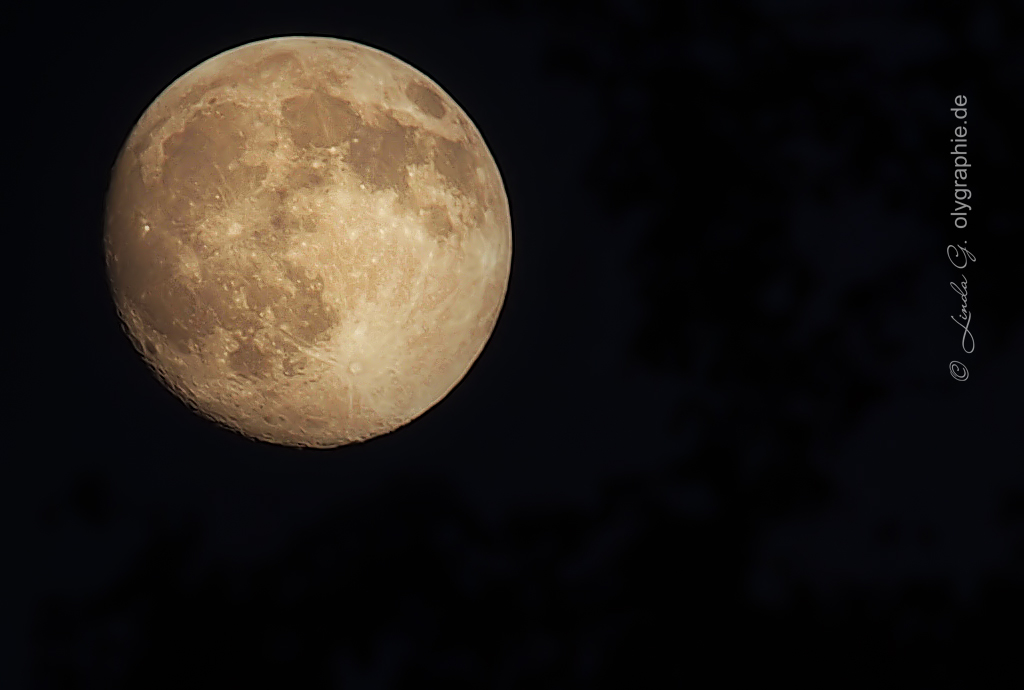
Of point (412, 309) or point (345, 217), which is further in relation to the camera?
point (412, 309)

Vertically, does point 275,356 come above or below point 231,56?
below

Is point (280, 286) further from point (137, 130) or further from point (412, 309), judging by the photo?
point (137, 130)

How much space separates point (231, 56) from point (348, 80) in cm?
62

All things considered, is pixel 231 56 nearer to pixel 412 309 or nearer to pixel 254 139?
pixel 254 139

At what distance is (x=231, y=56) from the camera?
13.0 feet

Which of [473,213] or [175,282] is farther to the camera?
[473,213]

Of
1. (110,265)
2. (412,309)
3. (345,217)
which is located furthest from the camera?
(110,265)

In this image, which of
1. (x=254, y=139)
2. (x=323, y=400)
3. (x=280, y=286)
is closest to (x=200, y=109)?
(x=254, y=139)

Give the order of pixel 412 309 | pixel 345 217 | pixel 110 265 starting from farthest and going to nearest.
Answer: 1. pixel 110 265
2. pixel 412 309
3. pixel 345 217

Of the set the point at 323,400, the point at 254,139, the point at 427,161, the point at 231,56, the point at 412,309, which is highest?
the point at 231,56

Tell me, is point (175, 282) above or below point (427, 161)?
below

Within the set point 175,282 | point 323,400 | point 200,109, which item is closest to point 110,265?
point 175,282

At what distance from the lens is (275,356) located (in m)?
3.71

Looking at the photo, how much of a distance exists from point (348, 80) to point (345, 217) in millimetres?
691
